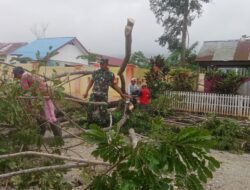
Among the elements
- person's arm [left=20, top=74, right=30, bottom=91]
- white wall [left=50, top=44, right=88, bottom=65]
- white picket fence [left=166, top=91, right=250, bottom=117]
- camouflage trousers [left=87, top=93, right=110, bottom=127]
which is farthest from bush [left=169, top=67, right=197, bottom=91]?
white wall [left=50, top=44, right=88, bottom=65]

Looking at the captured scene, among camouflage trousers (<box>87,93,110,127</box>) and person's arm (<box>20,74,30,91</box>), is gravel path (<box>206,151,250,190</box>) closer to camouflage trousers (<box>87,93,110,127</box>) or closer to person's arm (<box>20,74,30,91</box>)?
camouflage trousers (<box>87,93,110,127</box>)

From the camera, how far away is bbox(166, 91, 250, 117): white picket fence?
16.4 metres

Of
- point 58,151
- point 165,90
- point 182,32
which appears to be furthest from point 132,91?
point 182,32

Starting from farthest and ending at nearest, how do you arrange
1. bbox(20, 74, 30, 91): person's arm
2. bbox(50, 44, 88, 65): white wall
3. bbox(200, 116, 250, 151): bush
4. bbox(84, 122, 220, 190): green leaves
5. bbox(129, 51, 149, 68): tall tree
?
bbox(50, 44, 88, 65): white wall, bbox(129, 51, 149, 68): tall tree, bbox(200, 116, 250, 151): bush, bbox(20, 74, 30, 91): person's arm, bbox(84, 122, 220, 190): green leaves

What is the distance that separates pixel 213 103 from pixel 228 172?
1036cm

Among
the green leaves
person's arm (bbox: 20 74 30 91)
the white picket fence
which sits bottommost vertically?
the white picket fence

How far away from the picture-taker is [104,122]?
824cm

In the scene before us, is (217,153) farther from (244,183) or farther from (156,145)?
(156,145)

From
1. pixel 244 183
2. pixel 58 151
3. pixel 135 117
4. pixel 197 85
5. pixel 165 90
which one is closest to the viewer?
pixel 58 151

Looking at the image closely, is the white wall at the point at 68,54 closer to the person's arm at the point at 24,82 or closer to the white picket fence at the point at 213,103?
the white picket fence at the point at 213,103

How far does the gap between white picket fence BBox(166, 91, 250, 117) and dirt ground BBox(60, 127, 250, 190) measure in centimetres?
739

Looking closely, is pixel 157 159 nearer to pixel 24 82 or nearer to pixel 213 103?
pixel 24 82

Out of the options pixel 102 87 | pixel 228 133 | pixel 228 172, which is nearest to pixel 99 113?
pixel 102 87

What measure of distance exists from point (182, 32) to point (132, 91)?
60.2 ft
